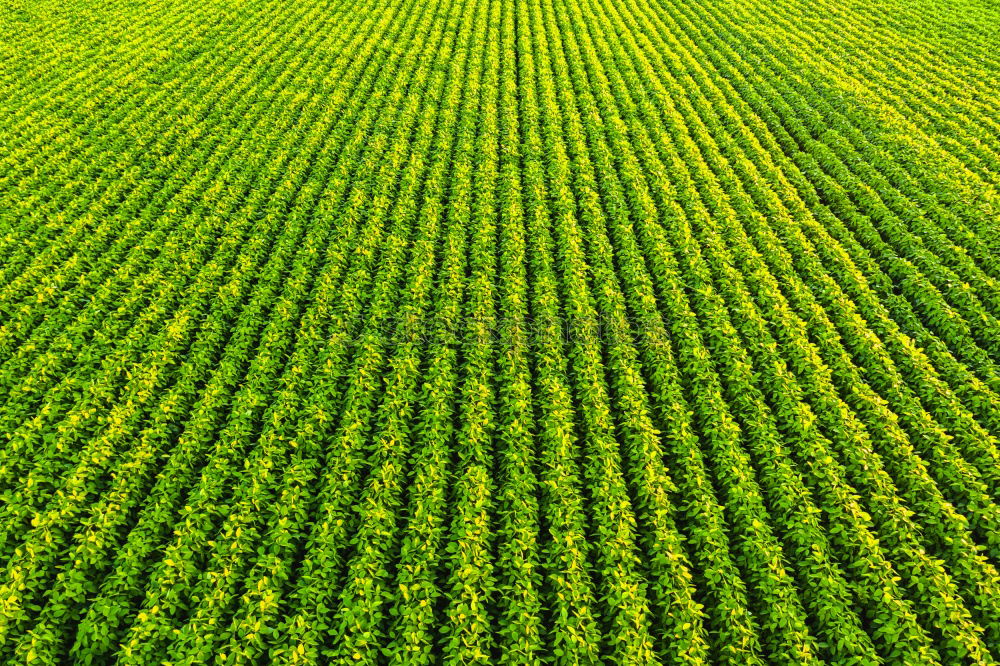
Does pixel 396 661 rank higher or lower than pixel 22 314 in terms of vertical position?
lower

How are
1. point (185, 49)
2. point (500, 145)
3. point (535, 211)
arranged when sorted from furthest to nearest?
point (185, 49), point (500, 145), point (535, 211)

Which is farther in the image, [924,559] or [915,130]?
[915,130]

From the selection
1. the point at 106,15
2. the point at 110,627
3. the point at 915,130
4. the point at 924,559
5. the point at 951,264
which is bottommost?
the point at 110,627

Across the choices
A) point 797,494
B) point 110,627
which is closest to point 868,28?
point 797,494

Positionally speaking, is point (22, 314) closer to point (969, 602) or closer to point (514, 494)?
point (514, 494)

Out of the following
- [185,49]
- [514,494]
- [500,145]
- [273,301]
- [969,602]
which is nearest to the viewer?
[969,602]

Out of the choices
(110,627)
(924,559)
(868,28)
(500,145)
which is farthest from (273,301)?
(868,28)

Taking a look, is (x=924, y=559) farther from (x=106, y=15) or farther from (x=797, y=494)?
(x=106, y=15)
